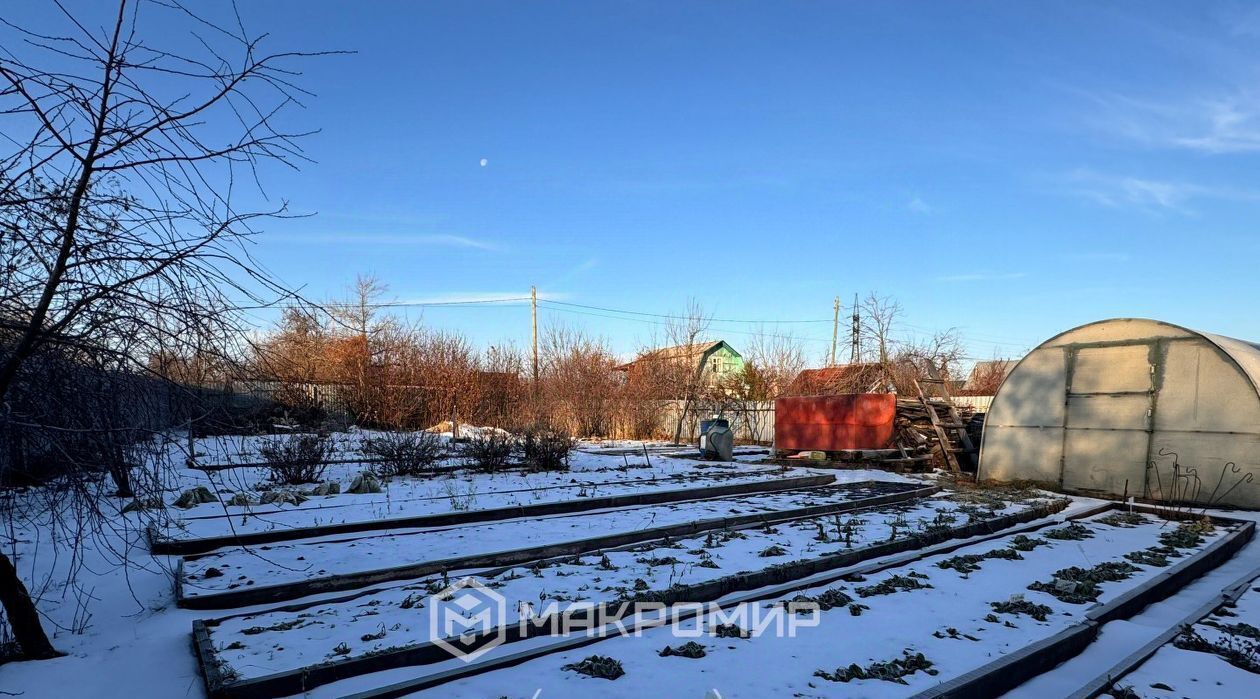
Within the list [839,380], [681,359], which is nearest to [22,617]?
[681,359]

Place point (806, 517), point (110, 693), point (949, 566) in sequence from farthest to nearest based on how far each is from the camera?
point (806, 517) < point (949, 566) < point (110, 693)

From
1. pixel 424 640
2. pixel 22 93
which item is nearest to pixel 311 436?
pixel 424 640

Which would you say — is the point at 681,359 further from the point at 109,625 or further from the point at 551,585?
the point at 109,625

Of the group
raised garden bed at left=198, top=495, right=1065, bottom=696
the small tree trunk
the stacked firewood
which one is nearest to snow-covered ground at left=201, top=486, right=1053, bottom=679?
raised garden bed at left=198, top=495, right=1065, bottom=696

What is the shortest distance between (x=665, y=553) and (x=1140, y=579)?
14.1ft

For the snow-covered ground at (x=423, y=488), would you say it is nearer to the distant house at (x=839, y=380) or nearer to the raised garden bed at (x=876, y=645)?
the raised garden bed at (x=876, y=645)

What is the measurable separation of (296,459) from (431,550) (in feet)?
19.7

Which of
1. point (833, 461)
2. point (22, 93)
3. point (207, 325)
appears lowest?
point (833, 461)

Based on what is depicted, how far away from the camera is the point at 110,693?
3762 mm

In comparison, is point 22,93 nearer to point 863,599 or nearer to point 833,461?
point 863,599

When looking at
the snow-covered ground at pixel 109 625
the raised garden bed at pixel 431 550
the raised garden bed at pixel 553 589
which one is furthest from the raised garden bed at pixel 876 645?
the raised garden bed at pixel 431 550

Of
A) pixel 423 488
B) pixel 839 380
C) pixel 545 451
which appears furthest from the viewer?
pixel 839 380

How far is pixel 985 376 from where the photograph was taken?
33562mm

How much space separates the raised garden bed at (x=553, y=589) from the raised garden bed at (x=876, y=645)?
332 mm
